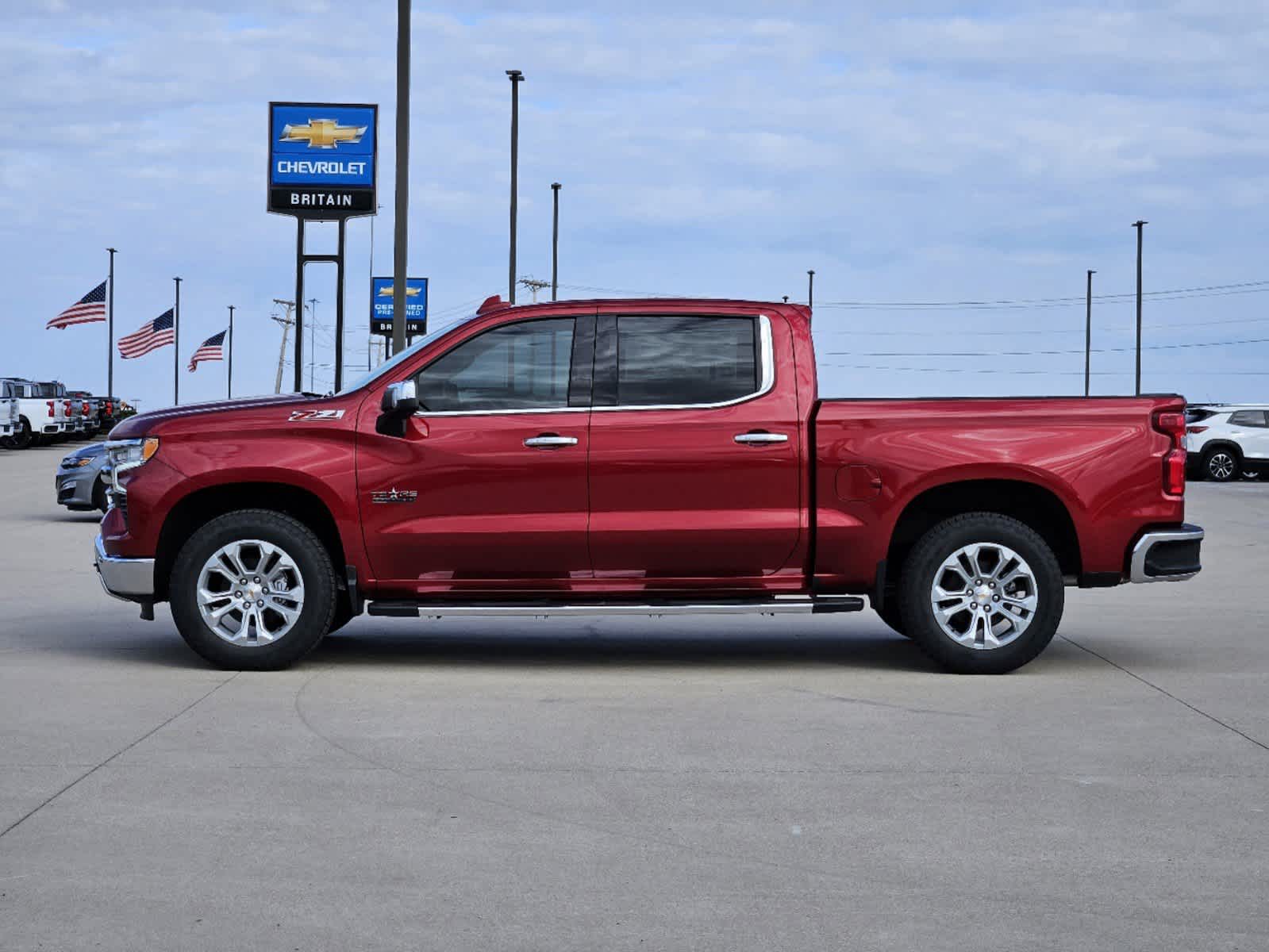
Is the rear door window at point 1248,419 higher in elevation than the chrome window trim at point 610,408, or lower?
higher

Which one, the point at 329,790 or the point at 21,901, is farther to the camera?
the point at 329,790

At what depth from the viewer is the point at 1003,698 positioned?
885 centimetres

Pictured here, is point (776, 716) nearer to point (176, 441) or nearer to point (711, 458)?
point (711, 458)

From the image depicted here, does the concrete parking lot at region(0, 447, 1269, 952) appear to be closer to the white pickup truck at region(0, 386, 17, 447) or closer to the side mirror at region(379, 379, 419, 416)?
the side mirror at region(379, 379, 419, 416)

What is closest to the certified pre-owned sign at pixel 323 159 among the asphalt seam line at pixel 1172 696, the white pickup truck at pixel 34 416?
the white pickup truck at pixel 34 416

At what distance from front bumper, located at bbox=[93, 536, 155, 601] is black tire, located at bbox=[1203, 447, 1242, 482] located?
107 ft

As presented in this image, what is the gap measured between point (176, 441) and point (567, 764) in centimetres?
366

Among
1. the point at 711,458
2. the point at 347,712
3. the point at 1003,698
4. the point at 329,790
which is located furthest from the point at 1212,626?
the point at 329,790

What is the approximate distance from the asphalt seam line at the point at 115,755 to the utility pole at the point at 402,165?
12.6 m

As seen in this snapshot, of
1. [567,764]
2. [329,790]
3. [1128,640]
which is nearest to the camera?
[329,790]

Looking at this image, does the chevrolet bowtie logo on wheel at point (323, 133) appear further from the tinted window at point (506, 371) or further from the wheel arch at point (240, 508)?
the tinted window at point (506, 371)

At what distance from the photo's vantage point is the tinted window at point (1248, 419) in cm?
3853

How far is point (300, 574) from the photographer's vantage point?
374 inches

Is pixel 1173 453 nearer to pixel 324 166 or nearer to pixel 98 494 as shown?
pixel 98 494
